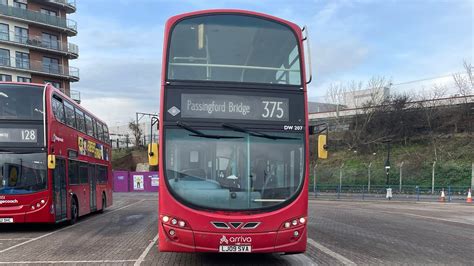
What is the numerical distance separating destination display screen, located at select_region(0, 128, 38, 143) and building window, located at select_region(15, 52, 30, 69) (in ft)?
146

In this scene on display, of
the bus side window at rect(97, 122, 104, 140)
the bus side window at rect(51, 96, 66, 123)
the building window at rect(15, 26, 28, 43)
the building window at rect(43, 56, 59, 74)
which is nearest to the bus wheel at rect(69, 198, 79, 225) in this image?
the bus side window at rect(51, 96, 66, 123)

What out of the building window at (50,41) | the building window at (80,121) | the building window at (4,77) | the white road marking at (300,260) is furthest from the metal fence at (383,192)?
the building window at (50,41)

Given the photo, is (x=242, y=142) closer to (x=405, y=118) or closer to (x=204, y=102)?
(x=204, y=102)

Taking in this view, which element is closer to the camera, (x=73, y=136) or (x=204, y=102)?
(x=204, y=102)

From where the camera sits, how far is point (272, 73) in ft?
24.9

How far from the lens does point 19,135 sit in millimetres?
12523

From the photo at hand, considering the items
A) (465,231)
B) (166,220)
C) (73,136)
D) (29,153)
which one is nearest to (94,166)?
(73,136)

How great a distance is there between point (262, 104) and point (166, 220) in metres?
2.49

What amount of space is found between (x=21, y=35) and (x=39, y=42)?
2.12 m

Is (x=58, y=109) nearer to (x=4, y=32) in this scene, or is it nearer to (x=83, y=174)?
(x=83, y=174)

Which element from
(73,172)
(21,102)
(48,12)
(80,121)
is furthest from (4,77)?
(21,102)

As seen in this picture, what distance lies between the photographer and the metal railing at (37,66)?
50831mm

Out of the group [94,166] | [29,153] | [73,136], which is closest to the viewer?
[29,153]

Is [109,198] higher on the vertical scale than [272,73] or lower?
lower
